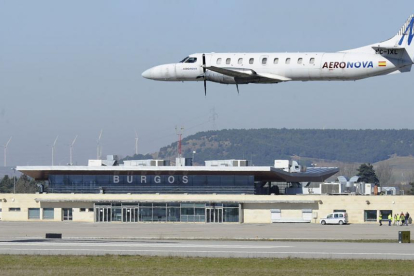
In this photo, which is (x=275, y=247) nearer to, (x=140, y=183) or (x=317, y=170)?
(x=140, y=183)

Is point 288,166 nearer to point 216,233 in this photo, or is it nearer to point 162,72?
point 216,233

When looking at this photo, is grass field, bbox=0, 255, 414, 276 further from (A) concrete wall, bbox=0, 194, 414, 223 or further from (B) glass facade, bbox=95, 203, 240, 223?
(B) glass facade, bbox=95, 203, 240, 223

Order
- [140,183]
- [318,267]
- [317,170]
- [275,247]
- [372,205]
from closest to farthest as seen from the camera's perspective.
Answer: [318,267], [275,247], [372,205], [140,183], [317,170]

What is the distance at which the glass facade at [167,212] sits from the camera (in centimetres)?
13400

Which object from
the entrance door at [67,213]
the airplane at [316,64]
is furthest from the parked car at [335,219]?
the airplane at [316,64]

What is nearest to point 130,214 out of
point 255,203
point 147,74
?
point 255,203

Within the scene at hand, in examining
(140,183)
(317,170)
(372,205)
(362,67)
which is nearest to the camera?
(362,67)

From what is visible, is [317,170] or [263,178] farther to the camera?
[317,170]

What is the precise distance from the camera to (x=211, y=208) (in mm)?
134875

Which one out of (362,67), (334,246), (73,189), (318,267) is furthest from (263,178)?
(318,267)

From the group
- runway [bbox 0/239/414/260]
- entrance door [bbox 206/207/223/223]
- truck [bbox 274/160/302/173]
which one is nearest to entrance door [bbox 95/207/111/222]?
entrance door [bbox 206/207/223/223]

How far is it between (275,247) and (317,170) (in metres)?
98.8

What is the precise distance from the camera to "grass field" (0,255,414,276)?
43875mm

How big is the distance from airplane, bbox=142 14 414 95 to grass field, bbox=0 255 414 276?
27.9 metres
